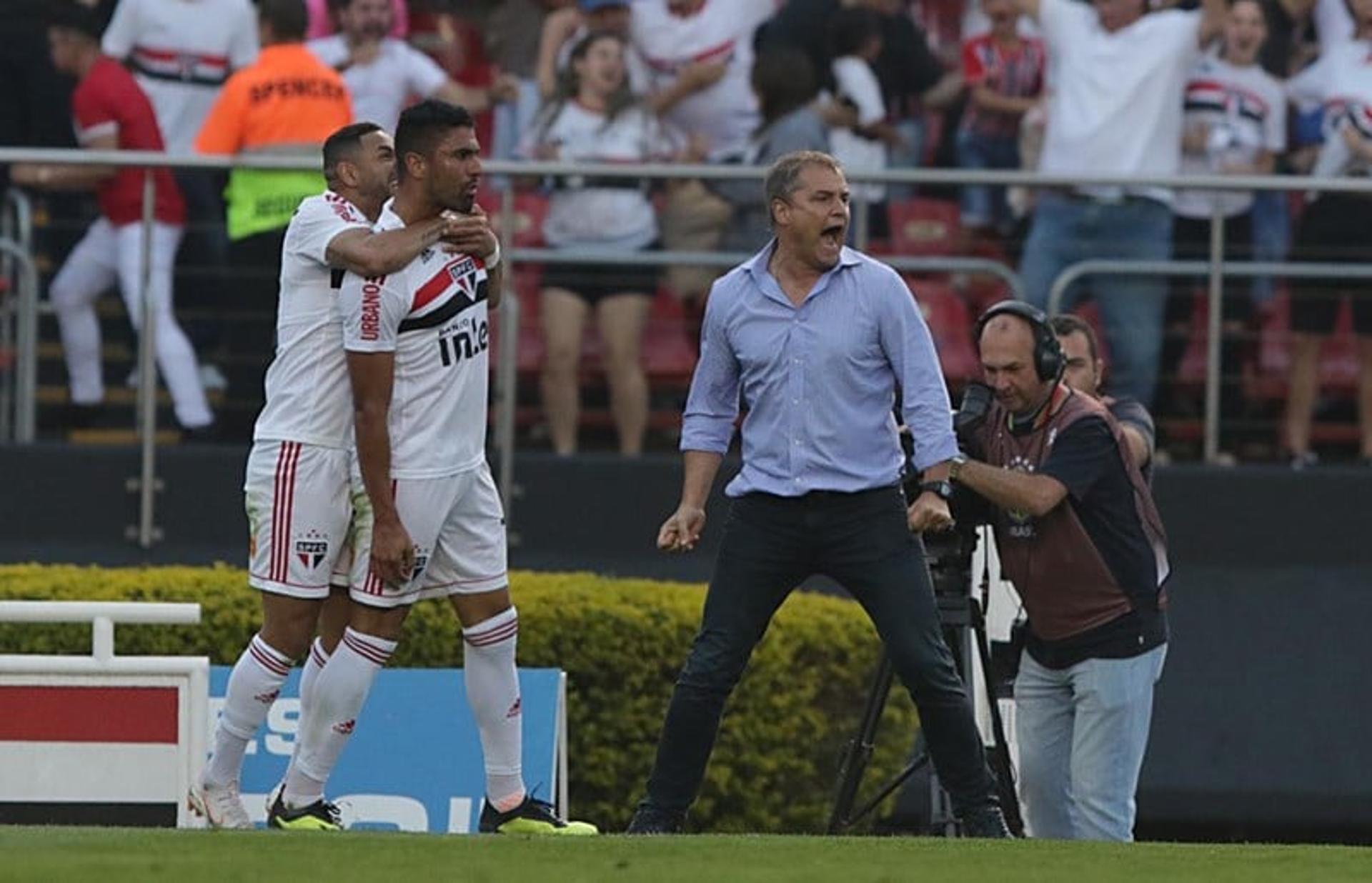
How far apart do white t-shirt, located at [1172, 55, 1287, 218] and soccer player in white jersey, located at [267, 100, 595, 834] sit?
620cm

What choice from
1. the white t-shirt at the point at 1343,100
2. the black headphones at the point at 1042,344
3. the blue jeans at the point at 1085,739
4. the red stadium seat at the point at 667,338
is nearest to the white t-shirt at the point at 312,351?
the black headphones at the point at 1042,344

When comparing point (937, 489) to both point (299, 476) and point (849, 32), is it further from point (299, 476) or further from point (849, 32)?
point (849, 32)

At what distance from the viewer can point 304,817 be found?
9.41 m

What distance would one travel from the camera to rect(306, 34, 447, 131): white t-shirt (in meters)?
14.9

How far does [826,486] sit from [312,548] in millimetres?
1535

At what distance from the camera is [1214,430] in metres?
14.4

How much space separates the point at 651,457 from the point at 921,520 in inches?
200

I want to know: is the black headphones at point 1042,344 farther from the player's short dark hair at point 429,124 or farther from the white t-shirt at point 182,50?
the white t-shirt at point 182,50

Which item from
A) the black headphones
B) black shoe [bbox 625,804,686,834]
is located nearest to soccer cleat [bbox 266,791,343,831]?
black shoe [bbox 625,804,686,834]

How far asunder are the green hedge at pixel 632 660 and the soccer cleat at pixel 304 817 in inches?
103

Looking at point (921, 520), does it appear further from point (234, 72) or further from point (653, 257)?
point (234, 72)

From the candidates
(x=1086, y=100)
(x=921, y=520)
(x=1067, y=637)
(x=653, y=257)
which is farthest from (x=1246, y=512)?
(x=921, y=520)

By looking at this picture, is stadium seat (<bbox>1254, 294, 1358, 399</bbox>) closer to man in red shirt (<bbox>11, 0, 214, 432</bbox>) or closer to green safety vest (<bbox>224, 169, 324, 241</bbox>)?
green safety vest (<bbox>224, 169, 324, 241</bbox>)

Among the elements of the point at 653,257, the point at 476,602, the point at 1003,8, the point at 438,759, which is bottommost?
the point at 438,759
